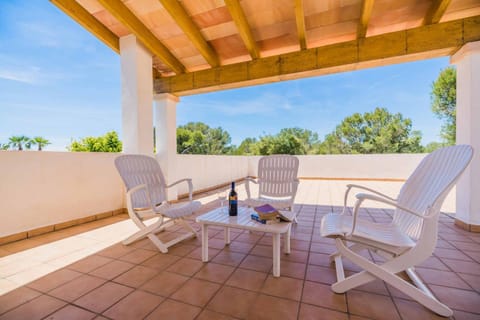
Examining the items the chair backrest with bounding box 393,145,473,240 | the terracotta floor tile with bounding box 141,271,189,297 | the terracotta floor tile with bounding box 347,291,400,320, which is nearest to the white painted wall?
the terracotta floor tile with bounding box 141,271,189,297

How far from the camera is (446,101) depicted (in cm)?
1209

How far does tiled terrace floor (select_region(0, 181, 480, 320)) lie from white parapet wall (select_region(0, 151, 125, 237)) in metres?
0.34

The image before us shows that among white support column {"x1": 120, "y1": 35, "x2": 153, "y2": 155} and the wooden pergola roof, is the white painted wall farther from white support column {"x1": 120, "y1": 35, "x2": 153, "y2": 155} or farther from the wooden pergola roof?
the wooden pergola roof

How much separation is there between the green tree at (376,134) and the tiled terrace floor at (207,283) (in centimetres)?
1565

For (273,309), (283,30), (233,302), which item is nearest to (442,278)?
(273,309)

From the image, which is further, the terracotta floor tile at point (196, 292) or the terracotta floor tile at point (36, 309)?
the terracotta floor tile at point (196, 292)

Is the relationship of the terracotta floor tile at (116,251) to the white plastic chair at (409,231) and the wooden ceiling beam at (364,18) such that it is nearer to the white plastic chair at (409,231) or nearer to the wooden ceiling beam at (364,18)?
the white plastic chair at (409,231)

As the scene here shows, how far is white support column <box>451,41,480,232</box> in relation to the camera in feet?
8.84

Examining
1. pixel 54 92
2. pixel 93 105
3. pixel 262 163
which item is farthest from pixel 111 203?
pixel 93 105

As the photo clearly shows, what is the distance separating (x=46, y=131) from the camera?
2136 cm

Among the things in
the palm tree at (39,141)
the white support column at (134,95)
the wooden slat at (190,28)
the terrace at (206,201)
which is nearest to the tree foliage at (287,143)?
the terrace at (206,201)

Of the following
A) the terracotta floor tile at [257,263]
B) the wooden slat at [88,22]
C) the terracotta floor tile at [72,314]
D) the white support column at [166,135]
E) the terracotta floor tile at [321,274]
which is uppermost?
the wooden slat at [88,22]

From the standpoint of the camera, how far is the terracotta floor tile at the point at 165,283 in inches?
61.2

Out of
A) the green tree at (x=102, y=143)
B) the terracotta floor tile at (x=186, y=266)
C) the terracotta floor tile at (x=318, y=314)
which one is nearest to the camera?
the terracotta floor tile at (x=318, y=314)
